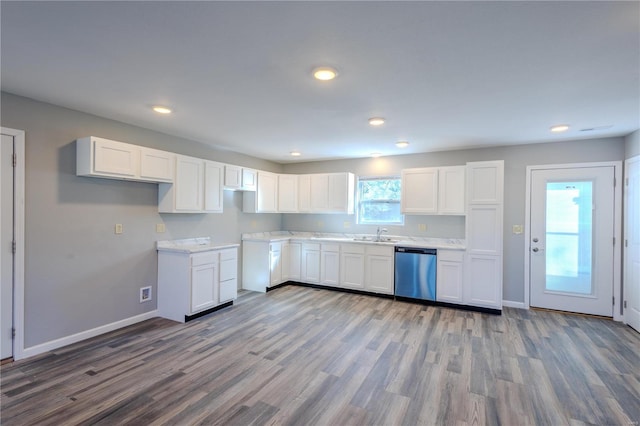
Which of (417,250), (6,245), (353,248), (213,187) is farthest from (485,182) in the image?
(6,245)

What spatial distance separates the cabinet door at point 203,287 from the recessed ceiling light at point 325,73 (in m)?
2.81

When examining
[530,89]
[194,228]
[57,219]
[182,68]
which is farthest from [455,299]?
[57,219]

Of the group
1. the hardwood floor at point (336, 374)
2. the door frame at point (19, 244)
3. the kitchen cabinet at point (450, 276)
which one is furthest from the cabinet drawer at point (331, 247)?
the door frame at point (19, 244)

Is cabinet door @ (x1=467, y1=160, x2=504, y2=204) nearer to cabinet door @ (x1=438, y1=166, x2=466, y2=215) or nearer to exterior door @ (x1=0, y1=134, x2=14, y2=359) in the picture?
cabinet door @ (x1=438, y1=166, x2=466, y2=215)

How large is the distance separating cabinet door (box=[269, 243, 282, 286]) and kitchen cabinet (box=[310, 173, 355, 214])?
103 centimetres

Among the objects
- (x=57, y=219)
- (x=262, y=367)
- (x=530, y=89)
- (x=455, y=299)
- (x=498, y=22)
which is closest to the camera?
(x=498, y=22)

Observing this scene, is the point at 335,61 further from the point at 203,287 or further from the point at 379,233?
the point at 379,233

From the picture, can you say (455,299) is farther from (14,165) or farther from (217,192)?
(14,165)

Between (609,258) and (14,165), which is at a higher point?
(14,165)

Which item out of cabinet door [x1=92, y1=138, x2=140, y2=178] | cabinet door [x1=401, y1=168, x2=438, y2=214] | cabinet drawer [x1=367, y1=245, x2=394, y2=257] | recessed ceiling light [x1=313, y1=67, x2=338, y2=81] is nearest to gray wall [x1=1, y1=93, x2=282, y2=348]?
cabinet door [x1=92, y1=138, x2=140, y2=178]

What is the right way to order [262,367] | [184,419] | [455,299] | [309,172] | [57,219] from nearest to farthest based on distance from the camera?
[184,419], [262,367], [57,219], [455,299], [309,172]

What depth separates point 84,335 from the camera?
3.27 m

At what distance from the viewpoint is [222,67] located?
220cm

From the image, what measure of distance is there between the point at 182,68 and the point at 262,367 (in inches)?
101
